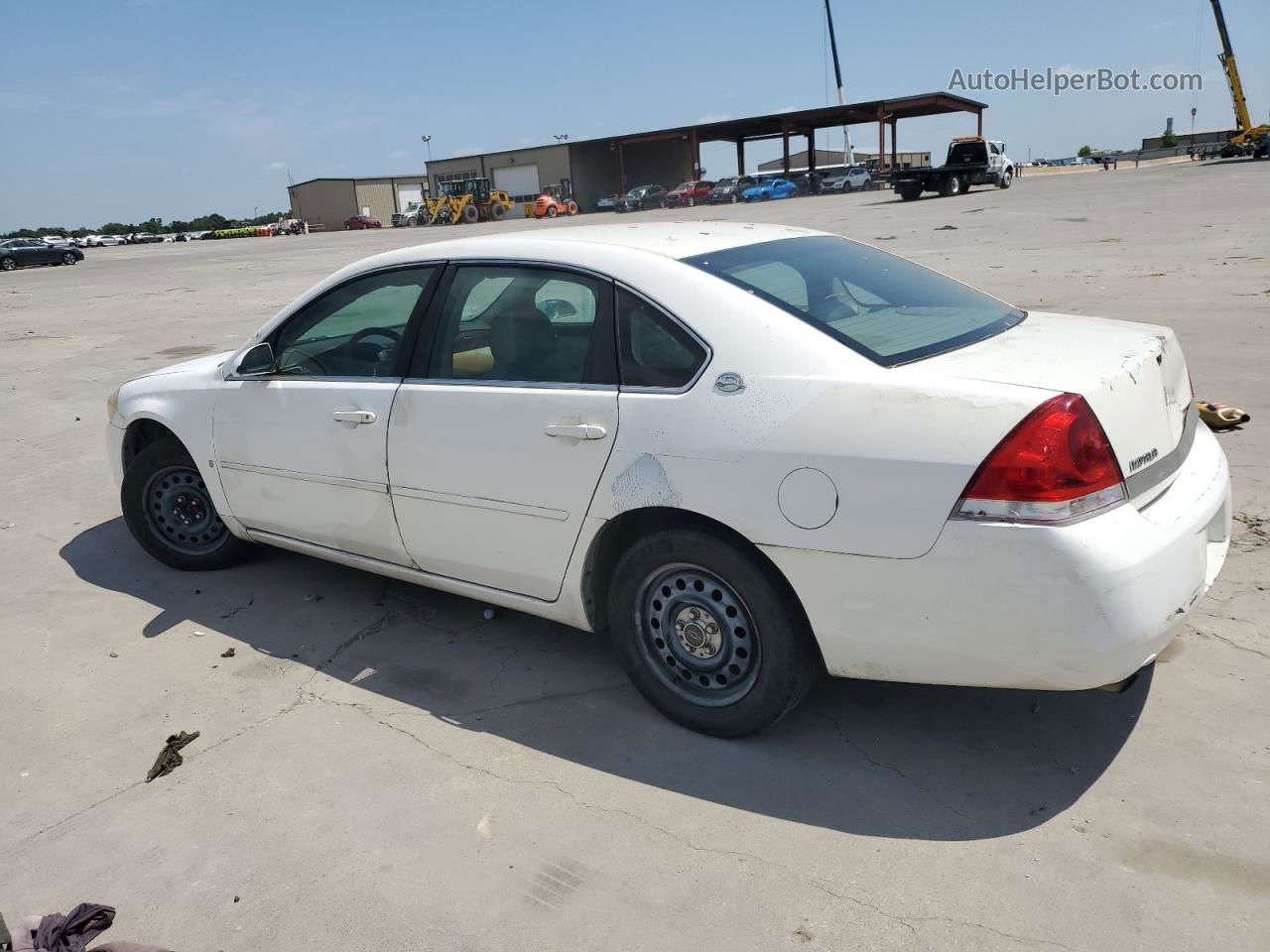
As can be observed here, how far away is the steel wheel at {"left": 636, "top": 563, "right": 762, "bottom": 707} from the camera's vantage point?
3121mm

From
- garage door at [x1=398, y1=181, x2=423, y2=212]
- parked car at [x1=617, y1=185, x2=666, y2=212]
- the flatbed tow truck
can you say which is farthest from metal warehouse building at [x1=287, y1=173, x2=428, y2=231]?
the flatbed tow truck

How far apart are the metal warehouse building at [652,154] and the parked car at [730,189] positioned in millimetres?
7163

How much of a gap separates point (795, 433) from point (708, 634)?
76 cm

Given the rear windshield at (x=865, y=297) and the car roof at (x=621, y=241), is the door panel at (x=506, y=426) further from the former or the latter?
the rear windshield at (x=865, y=297)

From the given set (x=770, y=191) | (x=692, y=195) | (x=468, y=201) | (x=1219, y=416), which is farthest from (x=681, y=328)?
(x=468, y=201)

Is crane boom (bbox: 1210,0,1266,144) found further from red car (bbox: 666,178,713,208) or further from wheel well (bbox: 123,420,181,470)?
wheel well (bbox: 123,420,181,470)

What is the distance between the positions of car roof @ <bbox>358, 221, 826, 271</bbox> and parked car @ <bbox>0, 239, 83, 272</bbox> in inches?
1924

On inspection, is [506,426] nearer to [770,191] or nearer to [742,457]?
[742,457]

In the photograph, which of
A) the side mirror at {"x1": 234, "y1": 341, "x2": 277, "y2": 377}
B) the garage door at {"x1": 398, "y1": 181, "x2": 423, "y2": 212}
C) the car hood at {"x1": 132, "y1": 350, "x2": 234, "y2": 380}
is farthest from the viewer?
the garage door at {"x1": 398, "y1": 181, "x2": 423, "y2": 212}

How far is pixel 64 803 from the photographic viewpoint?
322 centimetres

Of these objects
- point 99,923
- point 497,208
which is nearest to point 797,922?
point 99,923

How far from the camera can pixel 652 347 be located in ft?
10.6

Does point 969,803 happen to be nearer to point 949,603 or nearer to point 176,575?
point 949,603

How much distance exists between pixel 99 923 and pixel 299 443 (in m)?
2.11
